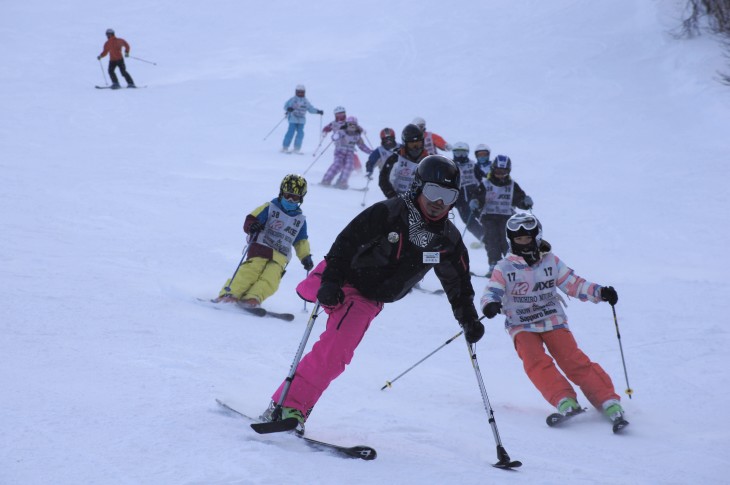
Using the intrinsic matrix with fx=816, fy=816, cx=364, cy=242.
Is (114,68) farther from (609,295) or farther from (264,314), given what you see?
(609,295)

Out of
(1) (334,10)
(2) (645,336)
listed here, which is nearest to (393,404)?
(2) (645,336)

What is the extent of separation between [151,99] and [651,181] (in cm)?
1393

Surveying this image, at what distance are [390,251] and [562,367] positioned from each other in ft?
6.96

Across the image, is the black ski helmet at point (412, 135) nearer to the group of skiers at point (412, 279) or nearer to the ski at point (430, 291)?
the group of skiers at point (412, 279)

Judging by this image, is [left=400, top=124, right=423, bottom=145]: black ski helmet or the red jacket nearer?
[left=400, top=124, right=423, bottom=145]: black ski helmet

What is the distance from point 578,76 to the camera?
81.6ft

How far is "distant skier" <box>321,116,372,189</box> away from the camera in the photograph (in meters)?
15.8

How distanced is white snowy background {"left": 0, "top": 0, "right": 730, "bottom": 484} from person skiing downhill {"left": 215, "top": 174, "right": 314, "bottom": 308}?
450mm

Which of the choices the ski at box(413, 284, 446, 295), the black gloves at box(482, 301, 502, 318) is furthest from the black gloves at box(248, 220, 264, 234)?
the black gloves at box(482, 301, 502, 318)

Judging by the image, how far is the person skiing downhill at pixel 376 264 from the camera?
4.32m

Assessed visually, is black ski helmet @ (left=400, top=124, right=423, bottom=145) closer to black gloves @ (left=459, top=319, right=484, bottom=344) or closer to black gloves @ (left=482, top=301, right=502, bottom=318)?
black gloves @ (left=482, top=301, right=502, bottom=318)

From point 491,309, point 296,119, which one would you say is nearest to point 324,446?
point 491,309

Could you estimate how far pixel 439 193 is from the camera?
4.31 metres

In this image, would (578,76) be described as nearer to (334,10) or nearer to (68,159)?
(334,10)
